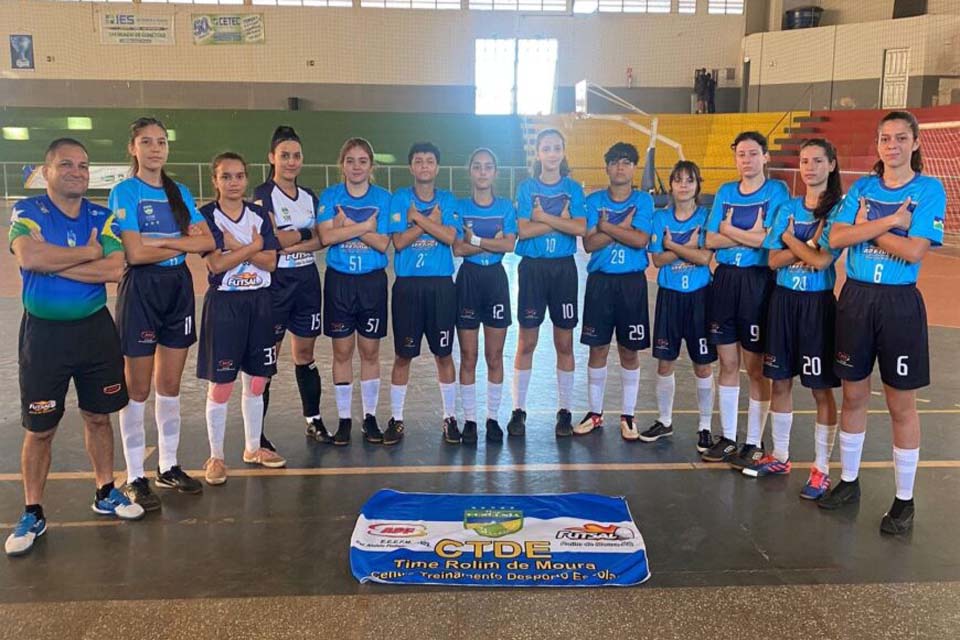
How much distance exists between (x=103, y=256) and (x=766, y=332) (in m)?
3.84

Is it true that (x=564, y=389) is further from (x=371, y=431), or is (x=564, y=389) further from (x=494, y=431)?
(x=371, y=431)

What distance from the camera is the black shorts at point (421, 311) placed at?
5305 millimetres

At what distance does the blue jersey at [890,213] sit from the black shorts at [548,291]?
1.95 m

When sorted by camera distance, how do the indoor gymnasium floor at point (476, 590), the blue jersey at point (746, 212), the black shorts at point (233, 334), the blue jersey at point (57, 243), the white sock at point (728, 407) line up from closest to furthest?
the indoor gymnasium floor at point (476, 590) < the blue jersey at point (57, 243) < the black shorts at point (233, 334) < the blue jersey at point (746, 212) < the white sock at point (728, 407)

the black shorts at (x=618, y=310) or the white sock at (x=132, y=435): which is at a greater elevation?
the black shorts at (x=618, y=310)

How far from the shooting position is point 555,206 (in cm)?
545

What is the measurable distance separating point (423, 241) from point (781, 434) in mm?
2726

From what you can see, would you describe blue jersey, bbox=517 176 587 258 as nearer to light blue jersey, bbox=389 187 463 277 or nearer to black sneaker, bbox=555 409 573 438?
light blue jersey, bbox=389 187 463 277

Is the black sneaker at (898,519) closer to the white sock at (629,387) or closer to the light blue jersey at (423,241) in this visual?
the white sock at (629,387)

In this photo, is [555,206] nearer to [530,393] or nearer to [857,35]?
[530,393]

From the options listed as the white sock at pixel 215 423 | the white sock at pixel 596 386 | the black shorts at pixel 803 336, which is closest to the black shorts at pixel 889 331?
the black shorts at pixel 803 336

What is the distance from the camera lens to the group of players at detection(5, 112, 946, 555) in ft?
12.5

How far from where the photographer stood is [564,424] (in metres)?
5.57

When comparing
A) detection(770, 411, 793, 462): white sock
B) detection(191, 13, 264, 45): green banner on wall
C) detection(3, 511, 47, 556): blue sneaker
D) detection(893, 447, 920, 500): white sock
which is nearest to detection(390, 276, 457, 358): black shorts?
detection(770, 411, 793, 462): white sock
